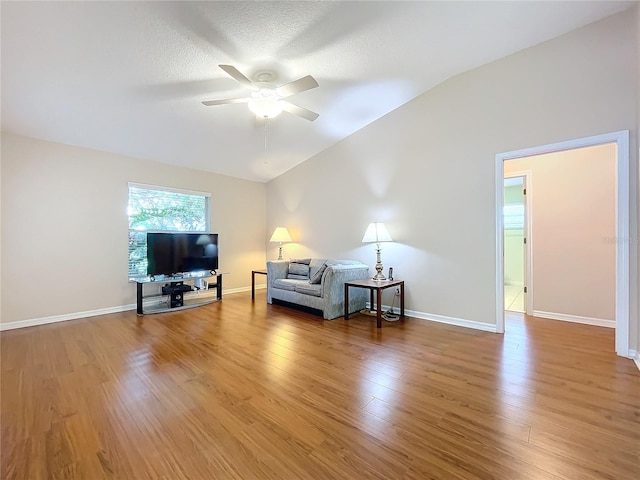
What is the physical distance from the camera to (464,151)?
3631 mm

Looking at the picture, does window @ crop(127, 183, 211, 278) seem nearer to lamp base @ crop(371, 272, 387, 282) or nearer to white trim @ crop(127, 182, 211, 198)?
white trim @ crop(127, 182, 211, 198)

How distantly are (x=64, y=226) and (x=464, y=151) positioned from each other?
5561mm

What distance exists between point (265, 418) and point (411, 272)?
299 centimetres

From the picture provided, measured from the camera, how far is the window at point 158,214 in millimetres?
4641

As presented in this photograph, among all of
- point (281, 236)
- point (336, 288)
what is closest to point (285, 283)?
point (336, 288)

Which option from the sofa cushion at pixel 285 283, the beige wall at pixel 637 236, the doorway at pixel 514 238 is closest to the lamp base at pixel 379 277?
the sofa cushion at pixel 285 283

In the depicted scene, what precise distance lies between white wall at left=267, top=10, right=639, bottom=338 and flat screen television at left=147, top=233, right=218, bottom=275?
2212 mm

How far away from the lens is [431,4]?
2.45m

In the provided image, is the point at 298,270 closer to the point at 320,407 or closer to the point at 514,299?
the point at 320,407

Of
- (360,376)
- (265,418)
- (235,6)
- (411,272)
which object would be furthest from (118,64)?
(411,272)

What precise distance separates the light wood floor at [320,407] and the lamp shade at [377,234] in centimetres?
139

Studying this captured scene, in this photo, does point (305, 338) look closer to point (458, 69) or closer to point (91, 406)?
point (91, 406)

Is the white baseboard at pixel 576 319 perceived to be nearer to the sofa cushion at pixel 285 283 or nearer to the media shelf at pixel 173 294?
the sofa cushion at pixel 285 283

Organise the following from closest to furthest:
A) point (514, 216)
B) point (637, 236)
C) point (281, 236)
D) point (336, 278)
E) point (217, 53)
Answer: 1. point (637, 236)
2. point (217, 53)
3. point (336, 278)
4. point (281, 236)
5. point (514, 216)
